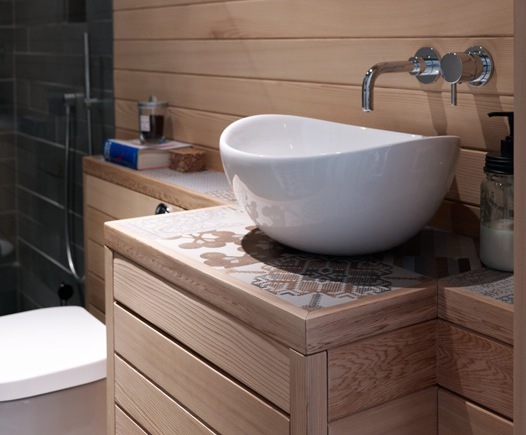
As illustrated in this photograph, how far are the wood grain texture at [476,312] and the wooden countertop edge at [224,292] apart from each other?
252 mm

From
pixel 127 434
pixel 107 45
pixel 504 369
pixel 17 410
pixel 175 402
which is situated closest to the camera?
pixel 504 369

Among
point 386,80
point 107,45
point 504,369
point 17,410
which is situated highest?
point 107,45

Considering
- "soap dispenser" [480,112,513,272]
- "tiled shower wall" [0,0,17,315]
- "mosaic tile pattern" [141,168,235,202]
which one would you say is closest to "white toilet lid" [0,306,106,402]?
"mosaic tile pattern" [141,168,235,202]

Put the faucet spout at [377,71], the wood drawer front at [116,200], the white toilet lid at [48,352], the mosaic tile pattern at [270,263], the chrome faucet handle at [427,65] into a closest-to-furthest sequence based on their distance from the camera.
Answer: the mosaic tile pattern at [270,263], the faucet spout at [377,71], the chrome faucet handle at [427,65], the white toilet lid at [48,352], the wood drawer front at [116,200]

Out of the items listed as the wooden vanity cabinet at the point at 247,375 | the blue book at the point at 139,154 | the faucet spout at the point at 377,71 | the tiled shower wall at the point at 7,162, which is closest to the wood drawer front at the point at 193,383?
the wooden vanity cabinet at the point at 247,375

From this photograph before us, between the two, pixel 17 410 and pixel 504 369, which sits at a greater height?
pixel 504 369

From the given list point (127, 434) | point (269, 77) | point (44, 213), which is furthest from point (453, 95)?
point (44, 213)

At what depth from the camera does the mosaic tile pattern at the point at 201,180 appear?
1.98 metres

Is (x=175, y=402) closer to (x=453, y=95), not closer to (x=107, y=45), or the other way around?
(x=453, y=95)

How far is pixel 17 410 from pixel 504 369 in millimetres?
1158

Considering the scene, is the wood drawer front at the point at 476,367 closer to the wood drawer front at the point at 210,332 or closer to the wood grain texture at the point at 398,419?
the wood grain texture at the point at 398,419

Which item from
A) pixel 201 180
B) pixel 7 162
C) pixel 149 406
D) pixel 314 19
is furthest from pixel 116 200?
pixel 149 406

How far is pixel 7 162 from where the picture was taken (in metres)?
2.61

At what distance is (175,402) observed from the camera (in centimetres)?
146
